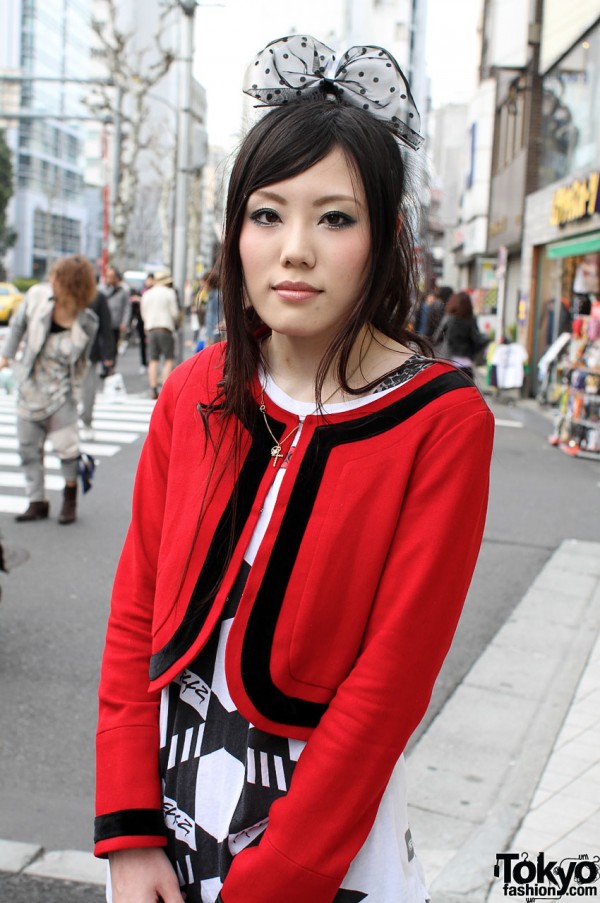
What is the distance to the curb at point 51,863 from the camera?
116 inches

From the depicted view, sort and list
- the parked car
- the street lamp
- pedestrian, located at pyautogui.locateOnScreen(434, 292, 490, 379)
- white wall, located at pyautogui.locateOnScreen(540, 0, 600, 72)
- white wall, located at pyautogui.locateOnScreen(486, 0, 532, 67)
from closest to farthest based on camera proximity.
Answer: pedestrian, located at pyautogui.locateOnScreen(434, 292, 490, 379) → white wall, located at pyautogui.locateOnScreen(540, 0, 600, 72) → the street lamp → white wall, located at pyautogui.locateOnScreen(486, 0, 532, 67) → the parked car

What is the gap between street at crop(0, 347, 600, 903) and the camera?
11.5ft

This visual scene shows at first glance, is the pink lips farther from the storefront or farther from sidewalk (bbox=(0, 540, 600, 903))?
the storefront

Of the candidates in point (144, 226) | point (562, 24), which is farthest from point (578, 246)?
point (144, 226)

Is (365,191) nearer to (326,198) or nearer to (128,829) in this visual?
(326,198)

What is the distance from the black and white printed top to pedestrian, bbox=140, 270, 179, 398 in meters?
13.6

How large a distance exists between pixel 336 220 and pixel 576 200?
1533 centimetres

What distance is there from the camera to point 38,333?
24.4ft

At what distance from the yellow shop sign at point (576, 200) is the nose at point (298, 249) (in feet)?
46.4

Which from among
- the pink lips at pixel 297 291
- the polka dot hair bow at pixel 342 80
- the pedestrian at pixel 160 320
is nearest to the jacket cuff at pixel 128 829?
the pink lips at pixel 297 291

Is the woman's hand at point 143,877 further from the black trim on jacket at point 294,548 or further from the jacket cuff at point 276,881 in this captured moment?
the black trim on jacket at point 294,548

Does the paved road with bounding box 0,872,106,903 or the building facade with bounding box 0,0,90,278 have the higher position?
the building facade with bounding box 0,0,90,278

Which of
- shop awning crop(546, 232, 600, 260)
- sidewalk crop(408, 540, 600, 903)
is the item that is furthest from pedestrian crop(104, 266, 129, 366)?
sidewalk crop(408, 540, 600, 903)

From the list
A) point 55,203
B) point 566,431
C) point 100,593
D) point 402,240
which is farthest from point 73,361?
point 55,203
